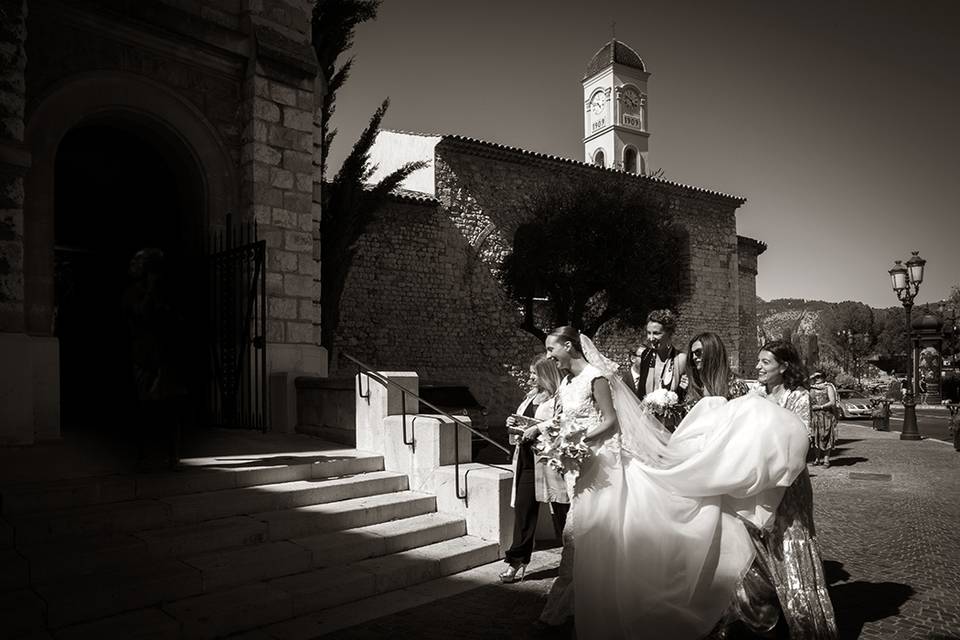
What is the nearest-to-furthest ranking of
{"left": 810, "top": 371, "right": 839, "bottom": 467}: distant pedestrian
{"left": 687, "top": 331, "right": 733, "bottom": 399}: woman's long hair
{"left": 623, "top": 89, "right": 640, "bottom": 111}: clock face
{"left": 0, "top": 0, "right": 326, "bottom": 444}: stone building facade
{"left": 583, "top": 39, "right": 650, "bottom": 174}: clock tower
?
{"left": 687, "top": 331, "right": 733, "bottom": 399}: woman's long hair, {"left": 0, "top": 0, "right": 326, "bottom": 444}: stone building facade, {"left": 810, "top": 371, "right": 839, "bottom": 467}: distant pedestrian, {"left": 583, "top": 39, "right": 650, "bottom": 174}: clock tower, {"left": 623, "top": 89, "right": 640, "bottom": 111}: clock face

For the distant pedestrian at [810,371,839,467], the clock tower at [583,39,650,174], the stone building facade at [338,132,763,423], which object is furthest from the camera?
the clock tower at [583,39,650,174]

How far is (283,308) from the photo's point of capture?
8180 millimetres

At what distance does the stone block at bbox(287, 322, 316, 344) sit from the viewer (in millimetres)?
8250

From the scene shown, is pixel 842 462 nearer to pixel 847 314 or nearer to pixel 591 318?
pixel 591 318

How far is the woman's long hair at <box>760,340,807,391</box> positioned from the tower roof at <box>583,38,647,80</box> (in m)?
34.2

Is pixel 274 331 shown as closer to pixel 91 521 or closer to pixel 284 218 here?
pixel 284 218

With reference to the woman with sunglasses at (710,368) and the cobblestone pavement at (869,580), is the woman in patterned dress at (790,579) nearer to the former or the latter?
the cobblestone pavement at (869,580)

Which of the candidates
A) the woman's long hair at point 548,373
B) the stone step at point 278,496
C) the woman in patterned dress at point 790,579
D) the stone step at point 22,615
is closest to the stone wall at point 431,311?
the stone step at point 278,496

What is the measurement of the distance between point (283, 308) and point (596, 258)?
11.5 meters

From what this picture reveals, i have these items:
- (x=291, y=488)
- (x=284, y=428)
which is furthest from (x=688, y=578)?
(x=284, y=428)

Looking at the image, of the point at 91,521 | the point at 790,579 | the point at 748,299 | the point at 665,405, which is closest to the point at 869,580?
the point at 790,579

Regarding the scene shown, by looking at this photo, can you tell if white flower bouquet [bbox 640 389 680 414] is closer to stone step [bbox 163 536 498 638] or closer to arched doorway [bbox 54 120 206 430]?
stone step [bbox 163 536 498 638]

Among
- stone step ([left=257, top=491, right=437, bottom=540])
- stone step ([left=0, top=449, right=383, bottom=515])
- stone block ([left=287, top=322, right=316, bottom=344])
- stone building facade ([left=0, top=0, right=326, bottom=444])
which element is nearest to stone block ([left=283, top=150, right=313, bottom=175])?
stone building facade ([left=0, top=0, right=326, bottom=444])

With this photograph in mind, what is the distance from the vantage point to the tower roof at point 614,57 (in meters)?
35.4
